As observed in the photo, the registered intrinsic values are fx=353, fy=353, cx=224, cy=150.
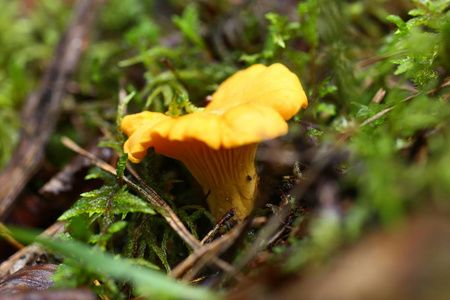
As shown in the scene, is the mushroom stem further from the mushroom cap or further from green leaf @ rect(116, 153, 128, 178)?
green leaf @ rect(116, 153, 128, 178)

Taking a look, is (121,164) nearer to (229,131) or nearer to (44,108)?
(229,131)

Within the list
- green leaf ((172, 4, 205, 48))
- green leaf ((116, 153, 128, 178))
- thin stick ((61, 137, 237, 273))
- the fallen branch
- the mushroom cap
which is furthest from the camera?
green leaf ((172, 4, 205, 48))

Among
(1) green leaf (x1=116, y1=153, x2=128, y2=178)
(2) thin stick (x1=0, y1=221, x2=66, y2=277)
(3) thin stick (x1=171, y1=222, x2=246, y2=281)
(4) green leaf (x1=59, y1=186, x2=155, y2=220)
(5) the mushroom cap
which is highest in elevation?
(5) the mushroom cap

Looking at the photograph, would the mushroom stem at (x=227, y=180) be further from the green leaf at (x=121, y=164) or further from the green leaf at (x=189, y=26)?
the green leaf at (x=189, y=26)

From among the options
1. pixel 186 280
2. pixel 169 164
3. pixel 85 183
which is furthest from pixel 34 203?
pixel 186 280

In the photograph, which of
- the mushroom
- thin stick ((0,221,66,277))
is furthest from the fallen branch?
the mushroom

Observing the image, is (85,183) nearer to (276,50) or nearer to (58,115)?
(58,115)

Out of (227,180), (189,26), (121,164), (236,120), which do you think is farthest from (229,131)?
(189,26)

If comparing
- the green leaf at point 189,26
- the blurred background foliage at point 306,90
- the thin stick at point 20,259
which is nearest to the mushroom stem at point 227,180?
the blurred background foliage at point 306,90
